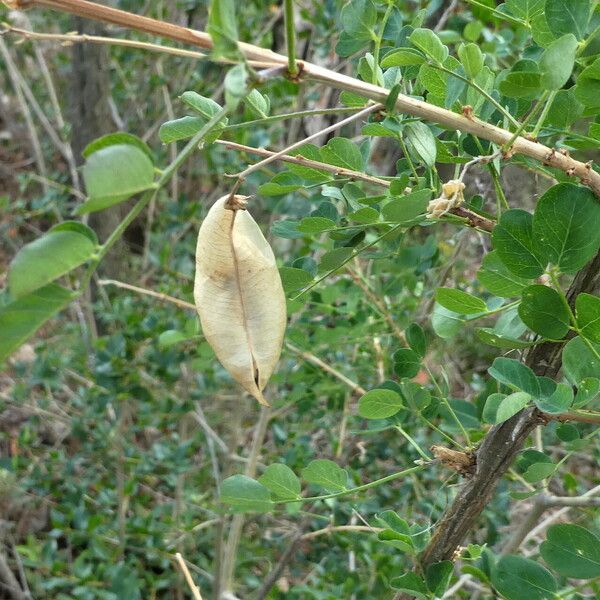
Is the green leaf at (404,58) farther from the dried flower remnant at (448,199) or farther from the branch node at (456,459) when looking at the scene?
the branch node at (456,459)

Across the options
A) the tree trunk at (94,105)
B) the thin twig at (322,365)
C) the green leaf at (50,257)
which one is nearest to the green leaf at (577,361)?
the green leaf at (50,257)

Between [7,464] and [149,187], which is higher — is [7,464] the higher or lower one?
the lower one

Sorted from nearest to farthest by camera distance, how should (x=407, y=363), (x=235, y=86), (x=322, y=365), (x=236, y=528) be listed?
(x=235, y=86) < (x=407, y=363) < (x=322, y=365) < (x=236, y=528)

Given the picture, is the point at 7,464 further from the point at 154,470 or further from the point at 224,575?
the point at 224,575

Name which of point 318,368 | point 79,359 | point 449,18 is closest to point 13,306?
point 318,368

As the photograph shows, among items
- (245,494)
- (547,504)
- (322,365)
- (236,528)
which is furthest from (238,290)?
(236,528)

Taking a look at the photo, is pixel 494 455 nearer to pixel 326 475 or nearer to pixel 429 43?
pixel 326 475
